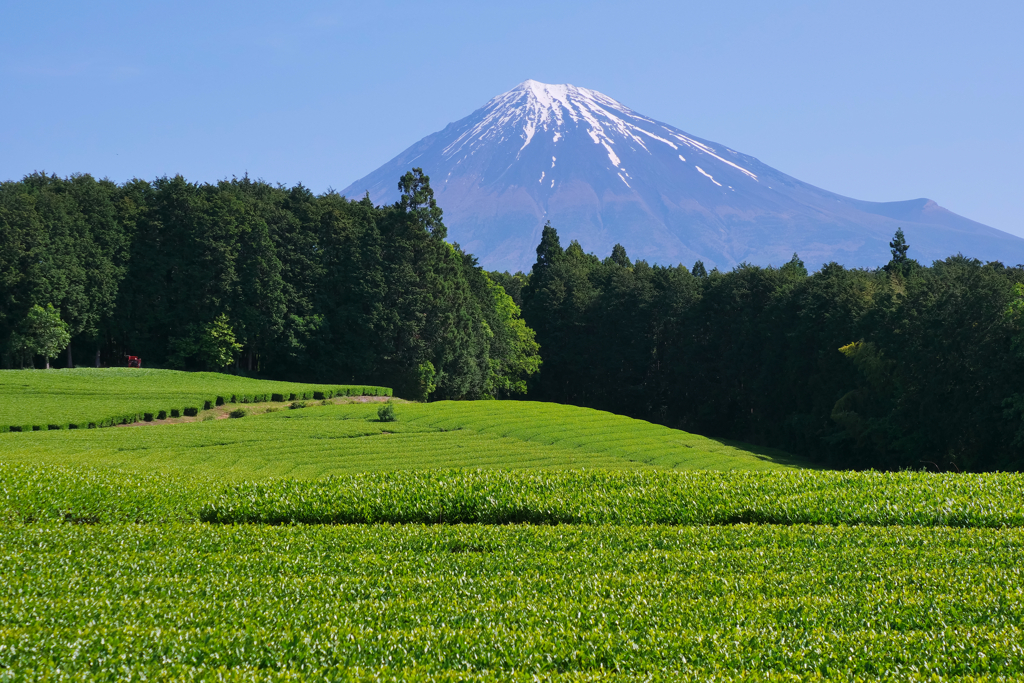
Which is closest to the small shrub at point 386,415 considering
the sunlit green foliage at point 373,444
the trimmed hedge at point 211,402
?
the sunlit green foliage at point 373,444

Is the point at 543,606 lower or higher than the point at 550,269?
lower

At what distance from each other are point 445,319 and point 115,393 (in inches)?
1070

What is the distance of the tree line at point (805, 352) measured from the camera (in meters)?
41.3

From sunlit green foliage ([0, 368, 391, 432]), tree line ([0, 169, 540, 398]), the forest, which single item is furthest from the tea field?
tree line ([0, 169, 540, 398])

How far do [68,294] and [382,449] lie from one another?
1443 inches

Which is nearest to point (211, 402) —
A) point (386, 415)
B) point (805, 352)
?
point (386, 415)

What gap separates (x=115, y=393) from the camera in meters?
44.7

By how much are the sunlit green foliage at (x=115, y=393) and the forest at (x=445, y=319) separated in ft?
22.4

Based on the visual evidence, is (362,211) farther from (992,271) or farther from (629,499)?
(629,499)

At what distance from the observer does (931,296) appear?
4594cm

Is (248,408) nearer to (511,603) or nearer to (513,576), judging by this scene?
(513,576)

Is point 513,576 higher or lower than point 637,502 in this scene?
lower

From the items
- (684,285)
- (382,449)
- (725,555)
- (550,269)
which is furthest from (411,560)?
(550,269)

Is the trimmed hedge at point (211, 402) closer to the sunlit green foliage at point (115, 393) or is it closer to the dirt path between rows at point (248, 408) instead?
the sunlit green foliage at point (115, 393)
